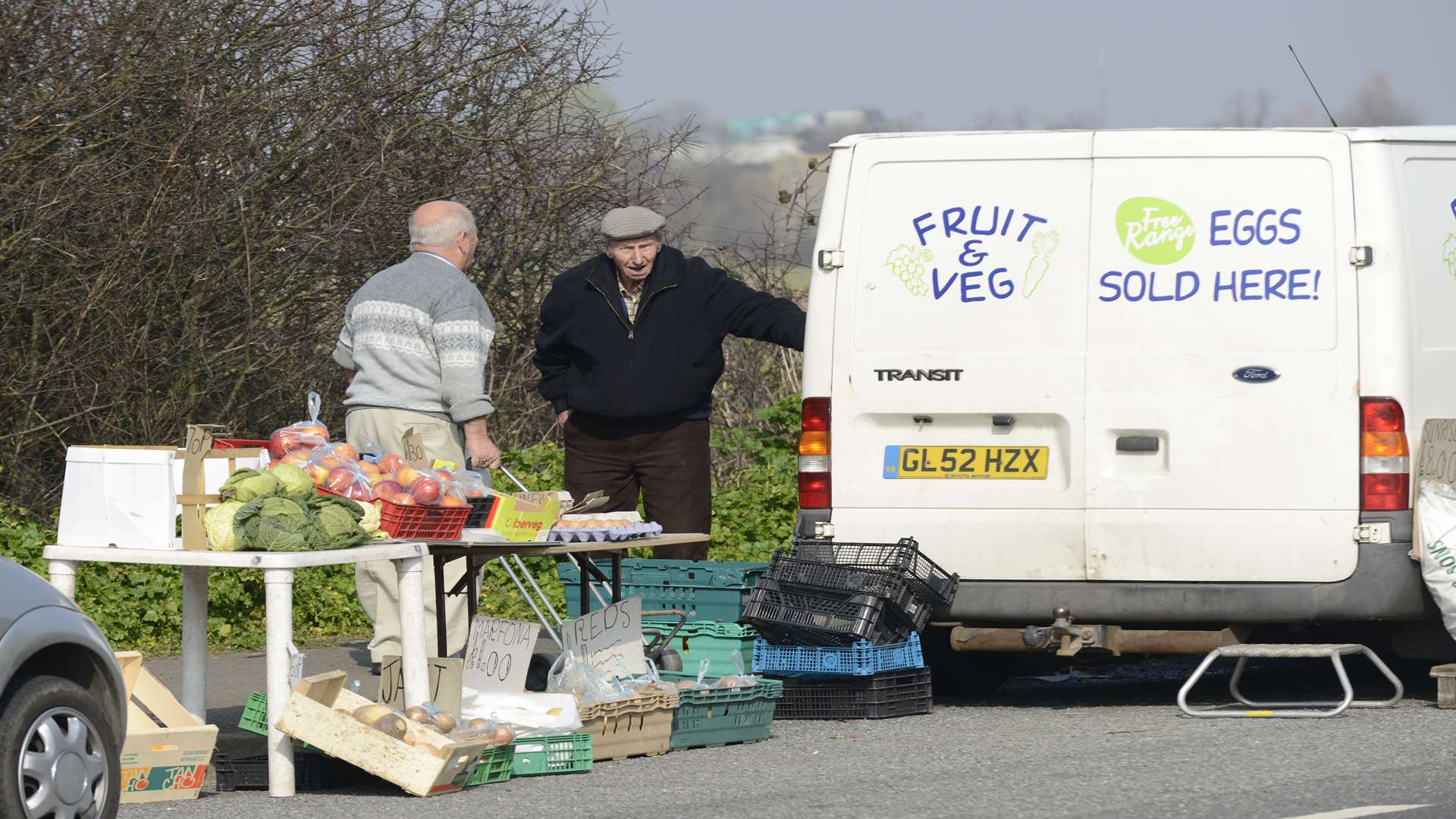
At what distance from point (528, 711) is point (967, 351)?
2298 mm

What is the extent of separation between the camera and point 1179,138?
8055 millimetres

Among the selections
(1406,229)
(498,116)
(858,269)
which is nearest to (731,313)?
(858,269)

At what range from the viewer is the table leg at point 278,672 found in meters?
6.32

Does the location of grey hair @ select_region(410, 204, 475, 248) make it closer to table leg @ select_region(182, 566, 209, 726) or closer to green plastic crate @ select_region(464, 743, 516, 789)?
table leg @ select_region(182, 566, 209, 726)

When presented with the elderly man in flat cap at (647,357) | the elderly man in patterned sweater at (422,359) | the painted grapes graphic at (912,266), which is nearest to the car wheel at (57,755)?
the elderly man in patterned sweater at (422,359)

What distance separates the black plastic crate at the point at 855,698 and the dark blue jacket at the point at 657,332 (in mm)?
1773

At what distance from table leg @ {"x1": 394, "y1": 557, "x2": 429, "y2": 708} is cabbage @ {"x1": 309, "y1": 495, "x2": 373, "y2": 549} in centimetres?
19

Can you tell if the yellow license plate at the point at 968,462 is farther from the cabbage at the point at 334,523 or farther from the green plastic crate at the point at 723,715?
the cabbage at the point at 334,523

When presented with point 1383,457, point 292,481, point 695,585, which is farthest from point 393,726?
point 1383,457

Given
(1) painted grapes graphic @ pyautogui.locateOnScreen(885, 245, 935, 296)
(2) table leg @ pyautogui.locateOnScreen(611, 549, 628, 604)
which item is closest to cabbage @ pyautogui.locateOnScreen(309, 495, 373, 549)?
(2) table leg @ pyautogui.locateOnScreen(611, 549, 628, 604)

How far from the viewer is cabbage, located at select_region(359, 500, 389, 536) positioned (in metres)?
6.65

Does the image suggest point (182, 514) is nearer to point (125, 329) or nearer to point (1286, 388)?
point (1286, 388)

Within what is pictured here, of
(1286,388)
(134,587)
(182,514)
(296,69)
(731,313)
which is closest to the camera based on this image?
(182,514)

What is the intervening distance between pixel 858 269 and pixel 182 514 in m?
2.96
